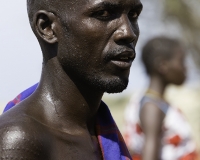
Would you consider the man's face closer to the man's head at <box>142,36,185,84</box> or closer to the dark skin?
the dark skin

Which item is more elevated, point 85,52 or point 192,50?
point 85,52

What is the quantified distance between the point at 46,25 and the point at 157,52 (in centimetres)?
266

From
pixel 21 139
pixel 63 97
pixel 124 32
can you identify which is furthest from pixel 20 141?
pixel 124 32

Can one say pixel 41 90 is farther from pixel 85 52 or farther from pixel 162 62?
pixel 162 62

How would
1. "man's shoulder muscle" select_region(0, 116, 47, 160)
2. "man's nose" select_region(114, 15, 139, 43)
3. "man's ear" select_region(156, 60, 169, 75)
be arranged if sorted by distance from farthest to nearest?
"man's ear" select_region(156, 60, 169, 75), "man's nose" select_region(114, 15, 139, 43), "man's shoulder muscle" select_region(0, 116, 47, 160)

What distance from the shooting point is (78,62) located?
2922 millimetres

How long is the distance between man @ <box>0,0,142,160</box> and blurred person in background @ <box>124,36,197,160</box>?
2.12 meters

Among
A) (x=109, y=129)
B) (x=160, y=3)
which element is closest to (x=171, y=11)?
(x=160, y=3)

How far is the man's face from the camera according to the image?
2.87 metres

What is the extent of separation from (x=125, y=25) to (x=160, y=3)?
38.5ft

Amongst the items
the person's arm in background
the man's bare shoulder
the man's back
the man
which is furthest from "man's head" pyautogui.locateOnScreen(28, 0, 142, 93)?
the person's arm in background

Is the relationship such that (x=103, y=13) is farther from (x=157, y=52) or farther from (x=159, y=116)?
(x=157, y=52)

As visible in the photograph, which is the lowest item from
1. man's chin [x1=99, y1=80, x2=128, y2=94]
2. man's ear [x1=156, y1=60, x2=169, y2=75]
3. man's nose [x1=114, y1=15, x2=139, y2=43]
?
man's ear [x1=156, y1=60, x2=169, y2=75]

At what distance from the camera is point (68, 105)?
2.96 metres
